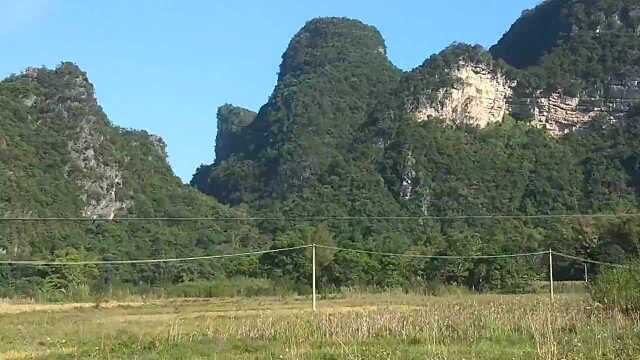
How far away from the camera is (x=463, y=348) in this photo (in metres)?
10.8

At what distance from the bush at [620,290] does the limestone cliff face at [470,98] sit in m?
55.6

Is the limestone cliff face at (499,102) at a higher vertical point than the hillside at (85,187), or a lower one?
higher

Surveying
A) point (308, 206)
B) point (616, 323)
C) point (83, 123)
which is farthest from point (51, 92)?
point (616, 323)

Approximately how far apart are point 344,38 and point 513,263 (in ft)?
209

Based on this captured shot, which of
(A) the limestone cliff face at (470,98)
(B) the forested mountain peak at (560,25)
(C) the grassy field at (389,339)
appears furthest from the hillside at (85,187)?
(B) the forested mountain peak at (560,25)

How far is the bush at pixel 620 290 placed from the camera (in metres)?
14.9

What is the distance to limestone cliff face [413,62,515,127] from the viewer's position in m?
70.8

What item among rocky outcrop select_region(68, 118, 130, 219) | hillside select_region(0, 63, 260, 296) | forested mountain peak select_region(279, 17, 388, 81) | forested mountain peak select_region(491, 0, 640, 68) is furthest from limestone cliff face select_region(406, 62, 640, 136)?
rocky outcrop select_region(68, 118, 130, 219)

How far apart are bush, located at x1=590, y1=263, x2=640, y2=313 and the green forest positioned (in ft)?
71.6

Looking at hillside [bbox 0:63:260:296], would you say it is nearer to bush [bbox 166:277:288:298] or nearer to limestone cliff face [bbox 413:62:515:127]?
bush [bbox 166:277:288:298]

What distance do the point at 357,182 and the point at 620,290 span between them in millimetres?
53075

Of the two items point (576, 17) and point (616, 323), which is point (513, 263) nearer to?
point (616, 323)

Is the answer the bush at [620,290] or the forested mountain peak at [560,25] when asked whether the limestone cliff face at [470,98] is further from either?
the bush at [620,290]

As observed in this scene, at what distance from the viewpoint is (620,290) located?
49.9 feet
